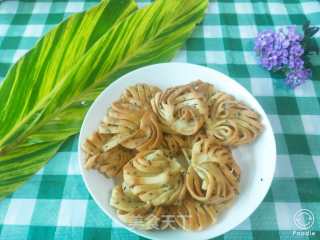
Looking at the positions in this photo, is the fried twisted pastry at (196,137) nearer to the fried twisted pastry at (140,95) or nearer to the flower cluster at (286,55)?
the fried twisted pastry at (140,95)

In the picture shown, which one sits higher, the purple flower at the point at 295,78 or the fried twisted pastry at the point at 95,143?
the fried twisted pastry at the point at 95,143

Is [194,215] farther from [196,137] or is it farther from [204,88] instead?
[204,88]

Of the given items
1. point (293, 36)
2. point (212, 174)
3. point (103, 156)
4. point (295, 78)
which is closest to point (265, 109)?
point (295, 78)

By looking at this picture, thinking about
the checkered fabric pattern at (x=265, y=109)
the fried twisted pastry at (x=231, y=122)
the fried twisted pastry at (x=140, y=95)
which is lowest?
the checkered fabric pattern at (x=265, y=109)

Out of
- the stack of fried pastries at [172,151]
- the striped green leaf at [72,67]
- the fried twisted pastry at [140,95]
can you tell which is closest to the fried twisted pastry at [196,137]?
the stack of fried pastries at [172,151]

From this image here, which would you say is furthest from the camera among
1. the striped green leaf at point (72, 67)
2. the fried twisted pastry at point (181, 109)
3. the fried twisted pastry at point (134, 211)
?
the striped green leaf at point (72, 67)

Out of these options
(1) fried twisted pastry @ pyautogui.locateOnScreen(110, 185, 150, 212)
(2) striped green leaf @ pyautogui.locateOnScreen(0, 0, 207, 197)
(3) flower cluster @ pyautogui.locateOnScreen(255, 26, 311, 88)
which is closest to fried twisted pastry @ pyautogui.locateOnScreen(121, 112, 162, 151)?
(1) fried twisted pastry @ pyautogui.locateOnScreen(110, 185, 150, 212)

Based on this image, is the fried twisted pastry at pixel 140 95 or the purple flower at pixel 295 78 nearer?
the fried twisted pastry at pixel 140 95
